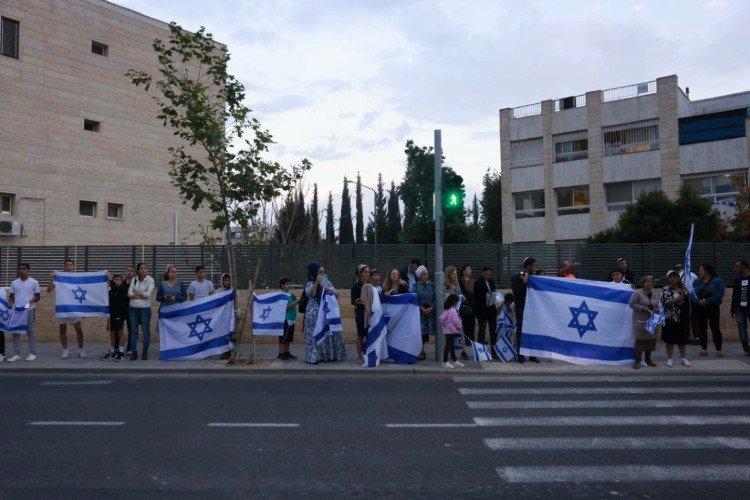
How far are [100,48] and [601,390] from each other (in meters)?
30.8

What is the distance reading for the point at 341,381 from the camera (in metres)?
11.6

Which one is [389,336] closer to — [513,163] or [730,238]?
[730,238]

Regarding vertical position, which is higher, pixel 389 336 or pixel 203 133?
pixel 203 133

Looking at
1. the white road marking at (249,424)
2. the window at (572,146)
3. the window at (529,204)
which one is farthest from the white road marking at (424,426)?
the window at (529,204)

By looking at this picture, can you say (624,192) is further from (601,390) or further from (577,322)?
(601,390)

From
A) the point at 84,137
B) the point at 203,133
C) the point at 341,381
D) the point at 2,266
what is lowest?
the point at 341,381

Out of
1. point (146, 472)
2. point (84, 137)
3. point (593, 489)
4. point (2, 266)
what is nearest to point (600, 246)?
point (593, 489)

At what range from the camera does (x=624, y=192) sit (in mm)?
39438

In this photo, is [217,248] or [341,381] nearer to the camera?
[341,381]

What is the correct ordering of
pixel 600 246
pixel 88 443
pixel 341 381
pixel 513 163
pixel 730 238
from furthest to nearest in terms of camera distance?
pixel 513 163, pixel 730 238, pixel 600 246, pixel 341 381, pixel 88 443

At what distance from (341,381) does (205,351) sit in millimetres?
3906

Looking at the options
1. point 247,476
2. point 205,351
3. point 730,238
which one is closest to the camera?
point 247,476

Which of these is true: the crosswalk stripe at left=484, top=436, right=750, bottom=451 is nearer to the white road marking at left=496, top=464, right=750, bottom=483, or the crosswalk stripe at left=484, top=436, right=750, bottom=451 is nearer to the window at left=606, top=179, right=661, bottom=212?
the white road marking at left=496, top=464, right=750, bottom=483

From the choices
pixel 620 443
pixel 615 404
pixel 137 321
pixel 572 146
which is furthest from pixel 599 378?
pixel 572 146
